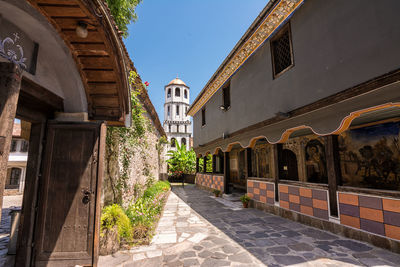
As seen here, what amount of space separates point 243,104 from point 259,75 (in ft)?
4.67

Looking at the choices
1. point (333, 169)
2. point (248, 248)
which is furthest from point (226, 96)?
point (248, 248)

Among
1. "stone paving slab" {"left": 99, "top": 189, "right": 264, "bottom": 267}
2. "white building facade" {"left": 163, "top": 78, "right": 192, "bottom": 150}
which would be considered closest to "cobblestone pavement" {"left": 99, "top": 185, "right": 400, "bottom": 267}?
"stone paving slab" {"left": 99, "top": 189, "right": 264, "bottom": 267}

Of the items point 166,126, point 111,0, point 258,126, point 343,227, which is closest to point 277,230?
point 343,227

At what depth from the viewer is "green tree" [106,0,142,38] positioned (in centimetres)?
589

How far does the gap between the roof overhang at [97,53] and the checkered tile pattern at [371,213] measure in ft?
17.0

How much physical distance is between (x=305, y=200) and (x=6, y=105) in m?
6.31

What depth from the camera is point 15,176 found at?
19.7 meters

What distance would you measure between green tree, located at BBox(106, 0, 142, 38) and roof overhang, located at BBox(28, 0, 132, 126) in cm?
330

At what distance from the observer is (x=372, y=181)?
643 cm

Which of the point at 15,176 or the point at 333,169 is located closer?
→ the point at 333,169

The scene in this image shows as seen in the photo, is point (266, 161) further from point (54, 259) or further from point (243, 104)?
point (54, 259)

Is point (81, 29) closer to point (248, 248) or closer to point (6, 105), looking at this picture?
point (6, 105)

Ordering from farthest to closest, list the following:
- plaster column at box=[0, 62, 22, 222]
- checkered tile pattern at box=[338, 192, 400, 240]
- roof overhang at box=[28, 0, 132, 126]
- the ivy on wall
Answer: the ivy on wall < checkered tile pattern at box=[338, 192, 400, 240] < roof overhang at box=[28, 0, 132, 126] < plaster column at box=[0, 62, 22, 222]

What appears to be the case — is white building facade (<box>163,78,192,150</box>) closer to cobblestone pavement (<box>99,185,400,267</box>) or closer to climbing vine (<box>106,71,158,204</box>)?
climbing vine (<box>106,71,158,204</box>)
